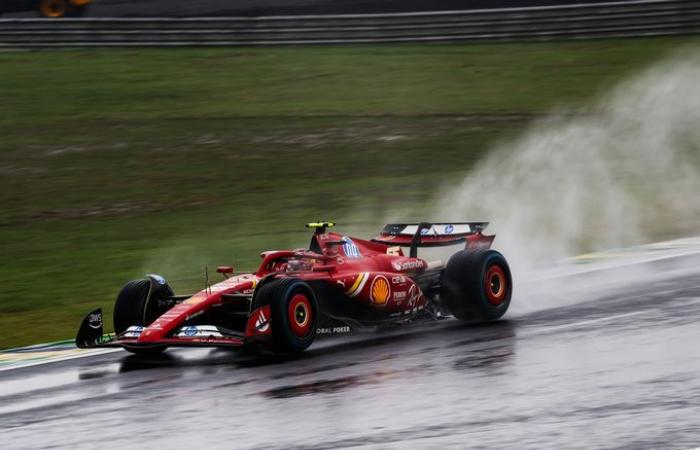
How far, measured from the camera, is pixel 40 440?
853cm

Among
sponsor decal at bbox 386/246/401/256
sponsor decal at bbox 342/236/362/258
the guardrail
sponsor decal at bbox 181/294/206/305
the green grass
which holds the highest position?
the guardrail

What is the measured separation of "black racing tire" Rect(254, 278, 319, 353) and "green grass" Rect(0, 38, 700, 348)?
12.5 feet

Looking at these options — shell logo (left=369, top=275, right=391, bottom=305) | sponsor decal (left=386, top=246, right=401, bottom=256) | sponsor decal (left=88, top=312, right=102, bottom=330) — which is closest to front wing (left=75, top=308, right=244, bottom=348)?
sponsor decal (left=88, top=312, right=102, bottom=330)

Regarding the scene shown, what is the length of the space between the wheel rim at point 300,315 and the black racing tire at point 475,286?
186 cm

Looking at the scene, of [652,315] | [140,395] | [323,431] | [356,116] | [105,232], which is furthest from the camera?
[356,116]

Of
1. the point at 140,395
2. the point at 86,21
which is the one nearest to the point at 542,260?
the point at 140,395

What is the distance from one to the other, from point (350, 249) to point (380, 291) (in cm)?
55

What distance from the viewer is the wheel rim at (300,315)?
11.0m

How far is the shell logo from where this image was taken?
11.9 m

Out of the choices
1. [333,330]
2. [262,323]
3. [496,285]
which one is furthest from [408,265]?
[262,323]

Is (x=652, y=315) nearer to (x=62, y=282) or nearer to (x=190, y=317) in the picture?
(x=190, y=317)

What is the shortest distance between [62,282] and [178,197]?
217 inches

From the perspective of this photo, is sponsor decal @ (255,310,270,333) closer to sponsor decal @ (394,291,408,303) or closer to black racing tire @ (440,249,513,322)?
sponsor decal @ (394,291,408,303)

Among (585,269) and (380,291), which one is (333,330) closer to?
(380,291)
